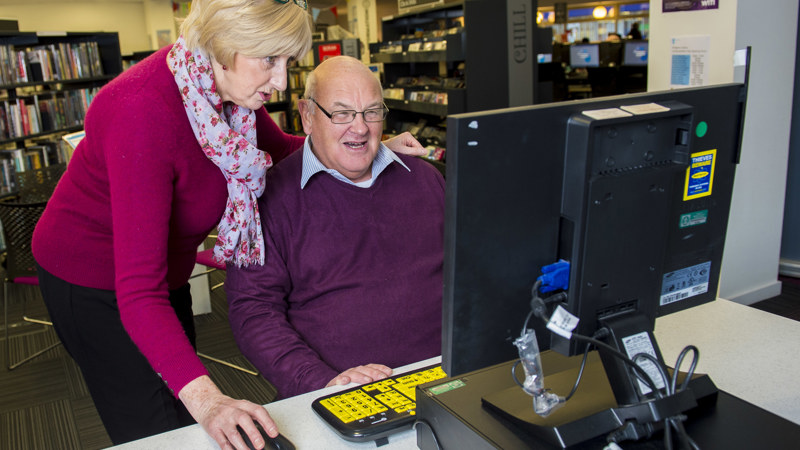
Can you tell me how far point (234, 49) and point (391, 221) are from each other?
1.99 feet

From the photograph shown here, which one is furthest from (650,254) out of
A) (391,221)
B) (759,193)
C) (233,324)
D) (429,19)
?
(429,19)

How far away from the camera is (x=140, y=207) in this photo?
113 cm

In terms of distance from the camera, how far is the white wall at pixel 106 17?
37.7 feet

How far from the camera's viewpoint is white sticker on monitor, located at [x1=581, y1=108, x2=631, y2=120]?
2.68 feet

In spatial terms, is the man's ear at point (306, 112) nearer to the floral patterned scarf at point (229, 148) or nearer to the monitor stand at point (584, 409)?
the floral patterned scarf at point (229, 148)

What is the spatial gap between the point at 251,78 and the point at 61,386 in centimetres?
245

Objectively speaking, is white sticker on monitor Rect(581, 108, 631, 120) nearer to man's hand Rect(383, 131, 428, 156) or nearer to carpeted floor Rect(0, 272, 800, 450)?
man's hand Rect(383, 131, 428, 156)

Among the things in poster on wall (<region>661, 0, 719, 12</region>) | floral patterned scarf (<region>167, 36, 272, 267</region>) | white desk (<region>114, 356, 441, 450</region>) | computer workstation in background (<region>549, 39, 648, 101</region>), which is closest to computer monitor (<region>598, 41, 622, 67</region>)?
computer workstation in background (<region>549, 39, 648, 101</region>)

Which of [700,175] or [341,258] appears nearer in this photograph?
[700,175]

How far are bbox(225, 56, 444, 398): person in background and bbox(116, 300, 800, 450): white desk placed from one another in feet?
0.79

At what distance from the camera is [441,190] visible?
68.6 inches

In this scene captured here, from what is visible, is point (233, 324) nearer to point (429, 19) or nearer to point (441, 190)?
point (441, 190)

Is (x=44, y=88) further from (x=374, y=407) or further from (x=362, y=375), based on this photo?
(x=374, y=407)

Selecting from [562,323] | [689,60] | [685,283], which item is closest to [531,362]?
[562,323]
